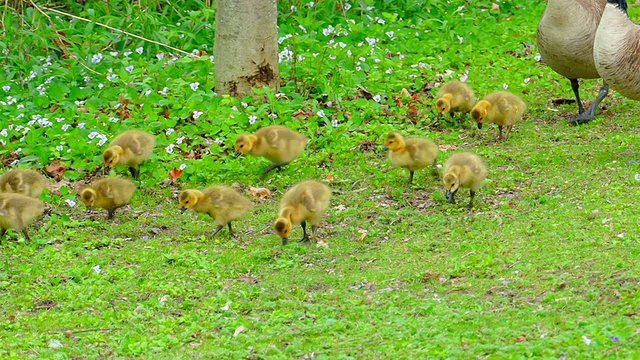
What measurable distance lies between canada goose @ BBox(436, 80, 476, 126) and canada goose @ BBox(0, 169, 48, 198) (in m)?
4.54

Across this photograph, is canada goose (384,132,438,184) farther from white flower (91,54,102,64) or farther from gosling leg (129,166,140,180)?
white flower (91,54,102,64)

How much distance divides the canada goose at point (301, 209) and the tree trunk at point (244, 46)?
3541 mm

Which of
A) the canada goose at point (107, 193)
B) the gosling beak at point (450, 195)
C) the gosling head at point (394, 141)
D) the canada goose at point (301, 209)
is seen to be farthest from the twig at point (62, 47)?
the gosling beak at point (450, 195)

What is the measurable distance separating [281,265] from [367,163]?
293 cm

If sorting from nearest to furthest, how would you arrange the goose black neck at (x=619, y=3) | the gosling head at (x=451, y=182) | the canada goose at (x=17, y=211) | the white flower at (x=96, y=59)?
1. the canada goose at (x=17, y=211)
2. the gosling head at (x=451, y=182)
3. the goose black neck at (x=619, y=3)
4. the white flower at (x=96, y=59)

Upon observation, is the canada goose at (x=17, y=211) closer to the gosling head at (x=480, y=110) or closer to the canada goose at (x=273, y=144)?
the canada goose at (x=273, y=144)

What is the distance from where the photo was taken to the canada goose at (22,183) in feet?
29.8

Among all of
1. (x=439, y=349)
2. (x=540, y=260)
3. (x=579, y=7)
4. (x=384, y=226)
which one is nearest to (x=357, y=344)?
(x=439, y=349)

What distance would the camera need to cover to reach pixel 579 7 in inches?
433

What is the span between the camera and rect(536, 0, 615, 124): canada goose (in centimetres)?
1096

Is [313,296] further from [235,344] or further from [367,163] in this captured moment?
[367,163]

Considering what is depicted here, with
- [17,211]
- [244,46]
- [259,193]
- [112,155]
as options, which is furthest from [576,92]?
[17,211]

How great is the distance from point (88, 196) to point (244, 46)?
130 inches

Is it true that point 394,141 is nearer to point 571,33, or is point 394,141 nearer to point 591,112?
point 571,33
